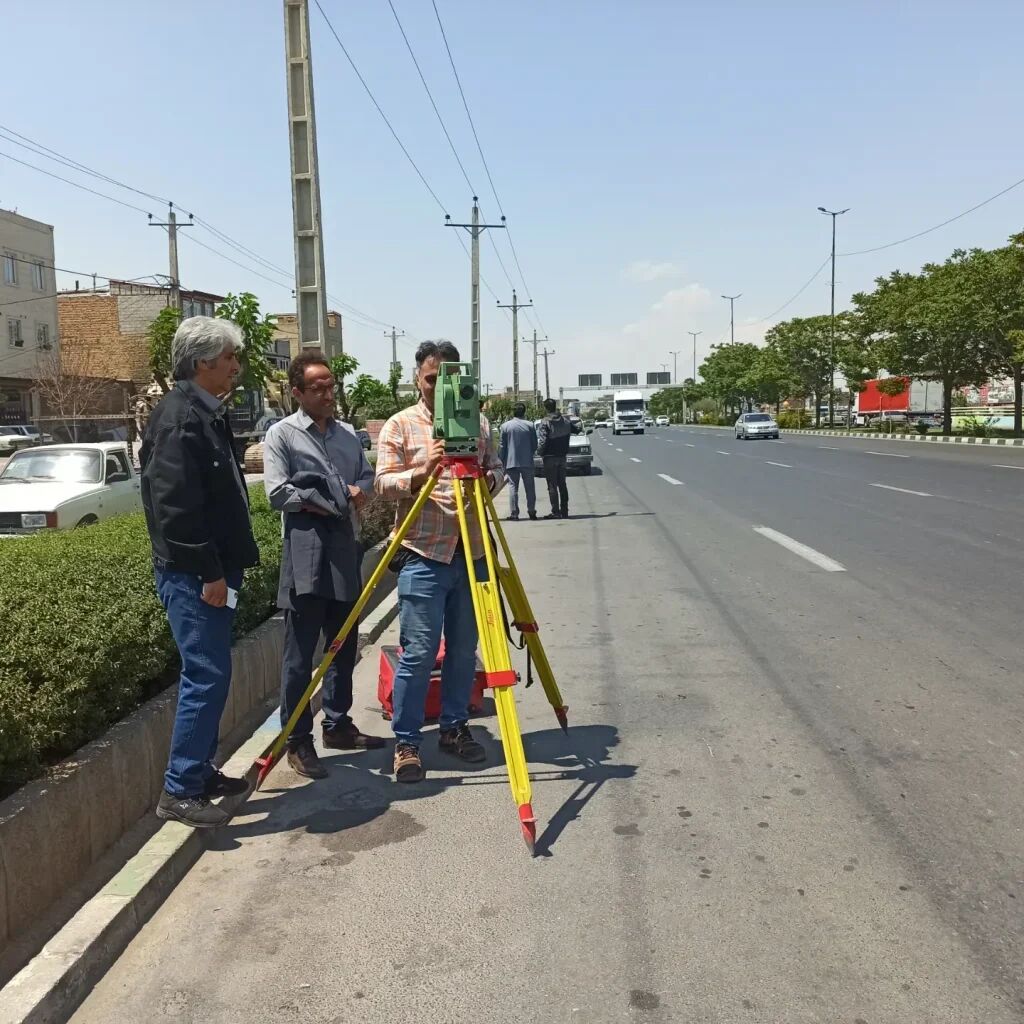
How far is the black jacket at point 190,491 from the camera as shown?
352 centimetres

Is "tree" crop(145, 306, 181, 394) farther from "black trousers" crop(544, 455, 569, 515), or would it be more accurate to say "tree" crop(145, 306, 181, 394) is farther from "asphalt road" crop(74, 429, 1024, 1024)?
"asphalt road" crop(74, 429, 1024, 1024)

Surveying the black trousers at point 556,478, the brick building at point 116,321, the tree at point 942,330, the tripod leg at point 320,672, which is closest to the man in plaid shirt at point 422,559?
the tripod leg at point 320,672

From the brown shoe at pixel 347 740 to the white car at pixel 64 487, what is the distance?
7.61 m

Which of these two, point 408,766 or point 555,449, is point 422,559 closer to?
point 408,766

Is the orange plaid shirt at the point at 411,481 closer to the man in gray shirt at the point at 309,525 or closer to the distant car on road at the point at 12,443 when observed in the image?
the man in gray shirt at the point at 309,525

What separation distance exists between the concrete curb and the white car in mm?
8345

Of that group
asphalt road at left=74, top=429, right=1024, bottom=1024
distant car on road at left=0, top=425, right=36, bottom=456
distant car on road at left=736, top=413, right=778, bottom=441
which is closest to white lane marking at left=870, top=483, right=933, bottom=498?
asphalt road at left=74, top=429, right=1024, bottom=1024

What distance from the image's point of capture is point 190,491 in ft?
11.6

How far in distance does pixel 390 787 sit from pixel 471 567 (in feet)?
3.43

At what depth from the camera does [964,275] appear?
130 ft

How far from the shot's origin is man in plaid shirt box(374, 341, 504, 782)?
432cm

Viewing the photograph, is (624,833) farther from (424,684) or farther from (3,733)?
(3,733)

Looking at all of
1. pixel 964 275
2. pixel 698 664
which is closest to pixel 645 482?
pixel 698 664

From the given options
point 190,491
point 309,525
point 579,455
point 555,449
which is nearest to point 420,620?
point 309,525
